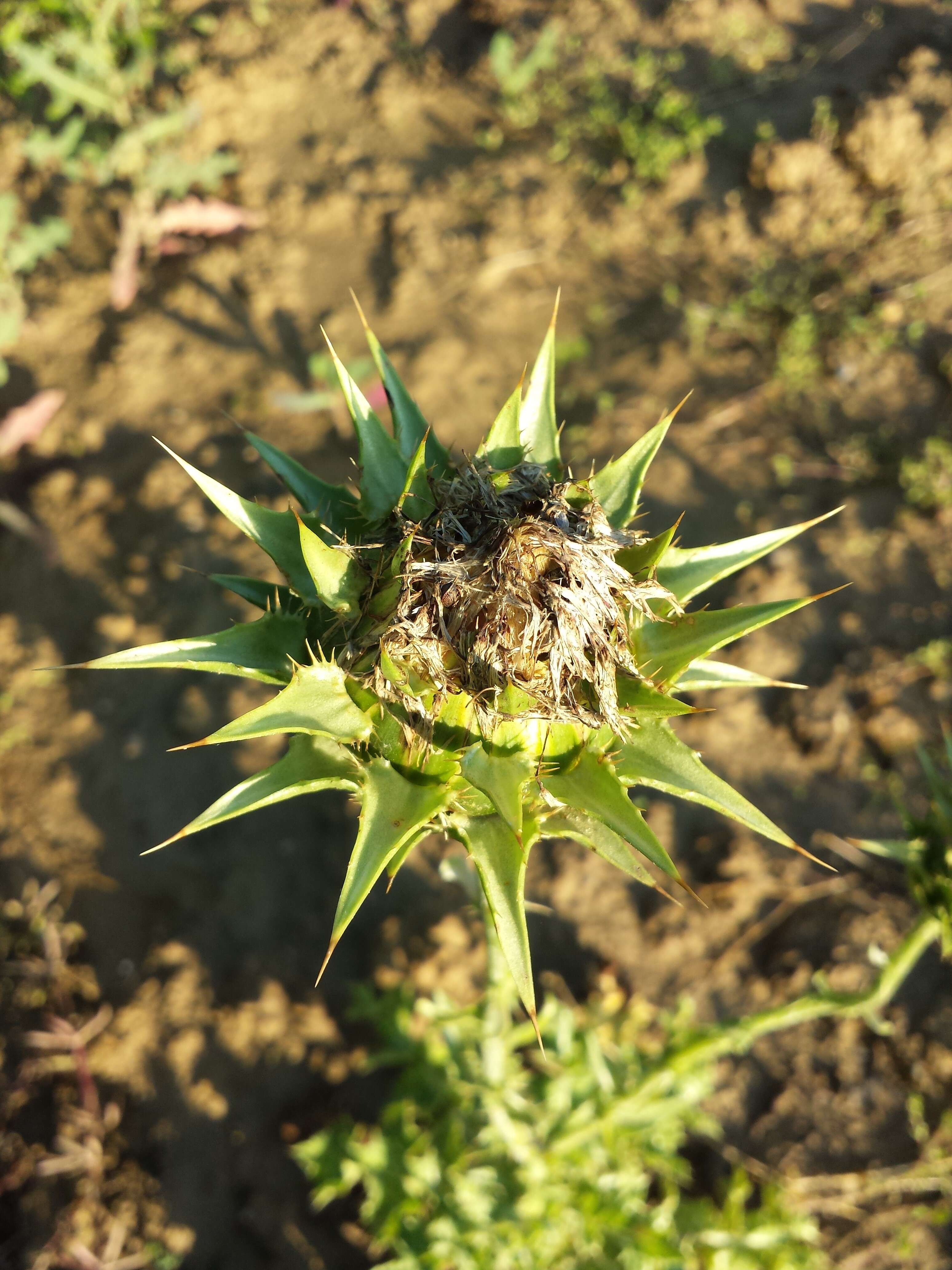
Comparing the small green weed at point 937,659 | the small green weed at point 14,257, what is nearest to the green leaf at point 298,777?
the small green weed at point 937,659

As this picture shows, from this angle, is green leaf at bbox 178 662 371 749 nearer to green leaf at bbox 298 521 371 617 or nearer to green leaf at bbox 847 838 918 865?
green leaf at bbox 298 521 371 617

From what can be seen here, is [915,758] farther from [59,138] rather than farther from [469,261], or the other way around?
[59,138]

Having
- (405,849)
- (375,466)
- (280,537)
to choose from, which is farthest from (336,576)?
(405,849)

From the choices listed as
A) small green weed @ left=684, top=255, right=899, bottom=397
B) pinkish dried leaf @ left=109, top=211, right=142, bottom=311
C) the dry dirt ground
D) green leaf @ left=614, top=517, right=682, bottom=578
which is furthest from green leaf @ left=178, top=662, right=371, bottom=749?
pinkish dried leaf @ left=109, top=211, right=142, bottom=311

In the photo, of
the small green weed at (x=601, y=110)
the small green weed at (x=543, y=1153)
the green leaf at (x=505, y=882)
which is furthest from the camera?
the small green weed at (x=601, y=110)

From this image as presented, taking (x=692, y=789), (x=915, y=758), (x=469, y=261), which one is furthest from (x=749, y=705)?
(x=469, y=261)

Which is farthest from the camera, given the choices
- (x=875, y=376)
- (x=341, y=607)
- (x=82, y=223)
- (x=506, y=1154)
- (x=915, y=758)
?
(x=82, y=223)

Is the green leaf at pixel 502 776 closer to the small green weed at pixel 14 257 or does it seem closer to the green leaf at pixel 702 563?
the green leaf at pixel 702 563
